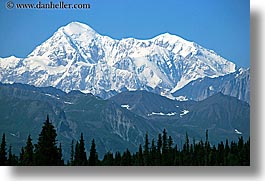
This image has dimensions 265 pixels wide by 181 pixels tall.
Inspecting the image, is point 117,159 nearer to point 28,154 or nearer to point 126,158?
point 126,158

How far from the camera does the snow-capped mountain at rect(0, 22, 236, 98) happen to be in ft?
23.4

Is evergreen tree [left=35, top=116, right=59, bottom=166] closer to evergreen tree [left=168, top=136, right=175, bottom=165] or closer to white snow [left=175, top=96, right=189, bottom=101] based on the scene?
evergreen tree [left=168, top=136, right=175, bottom=165]

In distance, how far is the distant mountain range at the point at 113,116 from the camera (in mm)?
7055

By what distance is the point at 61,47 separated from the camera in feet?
23.8

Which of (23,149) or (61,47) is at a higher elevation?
(61,47)

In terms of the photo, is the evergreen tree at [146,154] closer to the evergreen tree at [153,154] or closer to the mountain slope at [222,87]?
the evergreen tree at [153,154]

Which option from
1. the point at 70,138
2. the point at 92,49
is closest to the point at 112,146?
the point at 70,138

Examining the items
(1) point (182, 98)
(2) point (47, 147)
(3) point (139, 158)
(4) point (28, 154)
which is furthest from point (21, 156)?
(1) point (182, 98)

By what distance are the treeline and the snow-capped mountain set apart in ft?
1.56

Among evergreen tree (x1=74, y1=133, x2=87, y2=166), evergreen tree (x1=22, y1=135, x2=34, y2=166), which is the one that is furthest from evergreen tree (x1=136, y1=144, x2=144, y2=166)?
evergreen tree (x1=22, y1=135, x2=34, y2=166)

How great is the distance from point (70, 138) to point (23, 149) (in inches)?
16.9

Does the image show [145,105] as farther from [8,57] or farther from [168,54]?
[8,57]

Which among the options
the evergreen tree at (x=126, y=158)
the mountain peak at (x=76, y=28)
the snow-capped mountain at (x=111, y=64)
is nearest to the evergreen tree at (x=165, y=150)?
the evergreen tree at (x=126, y=158)

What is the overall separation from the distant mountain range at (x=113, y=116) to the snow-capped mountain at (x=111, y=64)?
0.31 ft
